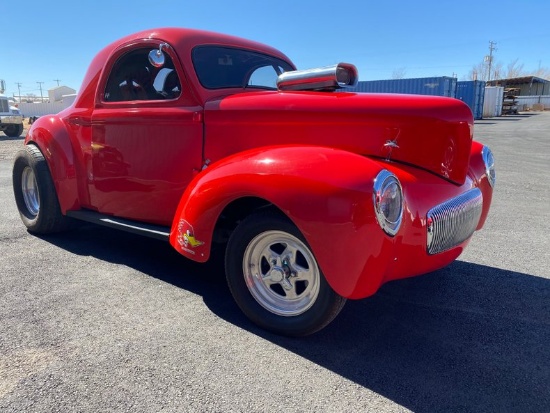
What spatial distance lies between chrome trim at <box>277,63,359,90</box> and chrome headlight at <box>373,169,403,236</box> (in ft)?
3.53

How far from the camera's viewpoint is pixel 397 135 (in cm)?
260

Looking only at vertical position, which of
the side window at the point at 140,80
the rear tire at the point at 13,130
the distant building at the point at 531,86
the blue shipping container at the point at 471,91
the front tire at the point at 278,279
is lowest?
the rear tire at the point at 13,130

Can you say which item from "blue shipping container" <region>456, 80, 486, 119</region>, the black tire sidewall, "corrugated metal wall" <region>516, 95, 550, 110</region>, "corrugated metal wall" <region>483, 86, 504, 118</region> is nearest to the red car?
the black tire sidewall

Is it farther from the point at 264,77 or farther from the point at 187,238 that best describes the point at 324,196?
the point at 264,77

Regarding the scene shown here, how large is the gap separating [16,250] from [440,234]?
11.8 feet

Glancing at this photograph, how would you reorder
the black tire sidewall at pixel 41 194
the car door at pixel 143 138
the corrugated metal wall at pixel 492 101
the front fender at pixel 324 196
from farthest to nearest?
the corrugated metal wall at pixel 492 101 < the black tire sidewall at pixel 41 194 < the car door at pixel 143 138 < the front fender at pixel 324 196

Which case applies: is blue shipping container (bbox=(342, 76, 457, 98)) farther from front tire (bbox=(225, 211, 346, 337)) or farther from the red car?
front tire (bbox=(225, 211, 346, 337))

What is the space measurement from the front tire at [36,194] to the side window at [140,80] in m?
1.04

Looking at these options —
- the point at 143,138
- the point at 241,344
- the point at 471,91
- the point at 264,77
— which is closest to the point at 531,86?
the point at 471,91

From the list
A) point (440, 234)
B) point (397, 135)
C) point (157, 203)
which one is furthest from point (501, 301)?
point (157, 203)

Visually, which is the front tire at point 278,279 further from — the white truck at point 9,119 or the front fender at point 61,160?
the white truck at point 9,119

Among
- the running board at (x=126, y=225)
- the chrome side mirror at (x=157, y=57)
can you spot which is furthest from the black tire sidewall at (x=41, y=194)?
the chrome side mirror at (x=157, y=57)

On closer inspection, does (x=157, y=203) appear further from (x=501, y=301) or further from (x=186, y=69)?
(x=501, y=301)

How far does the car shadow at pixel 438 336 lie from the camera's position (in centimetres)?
207
